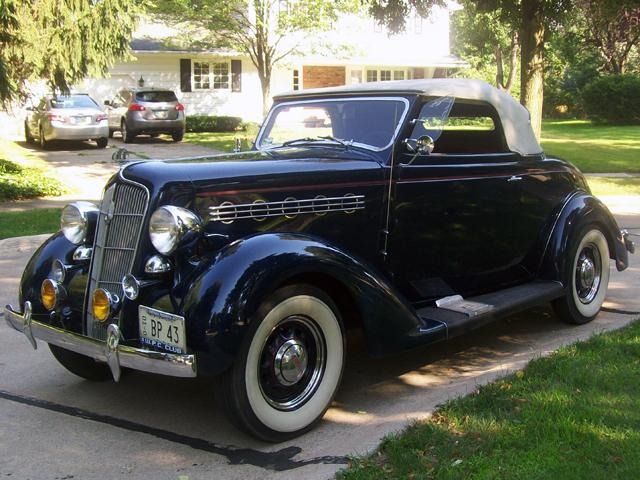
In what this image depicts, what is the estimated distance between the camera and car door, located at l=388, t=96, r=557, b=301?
190 inches

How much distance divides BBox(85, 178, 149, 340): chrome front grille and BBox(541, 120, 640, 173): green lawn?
1017 cm

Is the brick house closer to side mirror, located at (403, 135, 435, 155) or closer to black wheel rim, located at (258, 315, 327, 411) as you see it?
side mirror, located at (403, 135, 435, 155)

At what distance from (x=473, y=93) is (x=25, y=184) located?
10.5 meters

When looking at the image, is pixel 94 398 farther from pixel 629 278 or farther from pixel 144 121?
pixel 144 121

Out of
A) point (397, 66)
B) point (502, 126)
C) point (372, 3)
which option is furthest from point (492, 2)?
point (397, 66)

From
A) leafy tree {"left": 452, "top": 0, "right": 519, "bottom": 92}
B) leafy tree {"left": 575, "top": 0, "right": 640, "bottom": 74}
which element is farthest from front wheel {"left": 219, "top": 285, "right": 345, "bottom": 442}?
leafy tree {"left": 575, "top": 0, "right": 640, "bottom": 74}

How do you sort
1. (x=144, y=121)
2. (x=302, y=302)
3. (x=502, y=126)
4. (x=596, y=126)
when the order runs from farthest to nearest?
(x=596, y=126)
(x=144, y=121)
(x=502, y=126)
(x=302, y=302)

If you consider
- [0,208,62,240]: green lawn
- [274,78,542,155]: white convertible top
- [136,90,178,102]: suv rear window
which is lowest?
[0,208,62,240]: green lawn

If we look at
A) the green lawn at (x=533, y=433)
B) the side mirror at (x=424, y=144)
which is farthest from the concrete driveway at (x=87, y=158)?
the green lawn at (x=533, y=433)

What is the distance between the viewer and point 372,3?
14961 millimetres

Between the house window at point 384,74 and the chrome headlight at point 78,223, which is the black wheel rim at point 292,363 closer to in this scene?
the chrome headlight at point 78,223

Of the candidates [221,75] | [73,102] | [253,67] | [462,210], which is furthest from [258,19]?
[462,210]

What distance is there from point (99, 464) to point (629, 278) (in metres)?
5.73

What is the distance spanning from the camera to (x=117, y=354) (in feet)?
12.1
